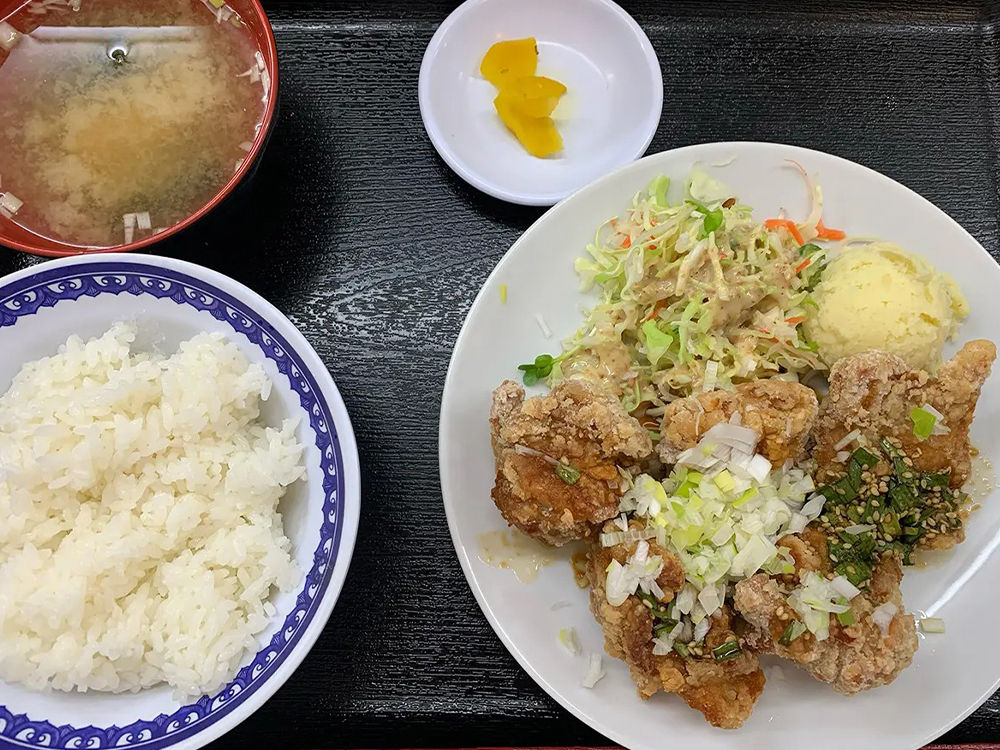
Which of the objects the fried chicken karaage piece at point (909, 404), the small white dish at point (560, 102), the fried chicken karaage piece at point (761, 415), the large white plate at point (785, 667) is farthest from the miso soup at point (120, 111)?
the fried chicken karaage piece at point (909, 404)

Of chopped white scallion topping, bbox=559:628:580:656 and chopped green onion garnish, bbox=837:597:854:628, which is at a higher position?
chopped green onion garnish, bbox=837:597:854:628

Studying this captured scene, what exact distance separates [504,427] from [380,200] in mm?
963

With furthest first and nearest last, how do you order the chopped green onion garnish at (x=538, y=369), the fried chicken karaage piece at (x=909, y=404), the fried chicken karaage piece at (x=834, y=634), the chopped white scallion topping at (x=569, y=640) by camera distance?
1. the chopped green onion garnish at (x=538, y=369)
2. the chopped white scallion topping at (x=569, y=640)
3. the fried chicken karaage piece at (x=909, y=404)
4. the fried chicken karaage piece at (x=834, y=634)

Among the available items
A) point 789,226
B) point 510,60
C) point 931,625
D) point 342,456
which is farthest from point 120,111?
point 931,625

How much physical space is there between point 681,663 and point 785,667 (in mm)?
390

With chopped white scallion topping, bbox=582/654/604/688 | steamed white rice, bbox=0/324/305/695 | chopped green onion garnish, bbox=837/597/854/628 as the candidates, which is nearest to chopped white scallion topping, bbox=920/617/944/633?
chopped green onion garnish, bbox=837/597/854/628

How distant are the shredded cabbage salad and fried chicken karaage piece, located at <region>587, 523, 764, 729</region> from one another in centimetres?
52

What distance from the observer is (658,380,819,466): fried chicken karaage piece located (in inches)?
70.3

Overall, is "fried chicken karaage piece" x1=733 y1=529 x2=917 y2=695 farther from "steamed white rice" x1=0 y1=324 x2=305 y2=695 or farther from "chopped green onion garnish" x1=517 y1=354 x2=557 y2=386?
"steamed white rice" x1=0 y1=324 x2=305 y2=695

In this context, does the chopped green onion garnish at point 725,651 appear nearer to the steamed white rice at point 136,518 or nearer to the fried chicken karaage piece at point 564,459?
the fried chicken karaage piece at point 564,459

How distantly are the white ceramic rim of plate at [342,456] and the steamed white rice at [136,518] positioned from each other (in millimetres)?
95

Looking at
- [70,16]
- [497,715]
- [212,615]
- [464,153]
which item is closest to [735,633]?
[497,715]

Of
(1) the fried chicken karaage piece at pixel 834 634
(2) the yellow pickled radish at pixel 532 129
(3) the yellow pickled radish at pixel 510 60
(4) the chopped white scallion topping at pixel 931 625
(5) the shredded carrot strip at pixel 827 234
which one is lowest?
(4) the chopped white scallion topping at pixel 931 625

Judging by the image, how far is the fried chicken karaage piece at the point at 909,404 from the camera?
5.97 feet
